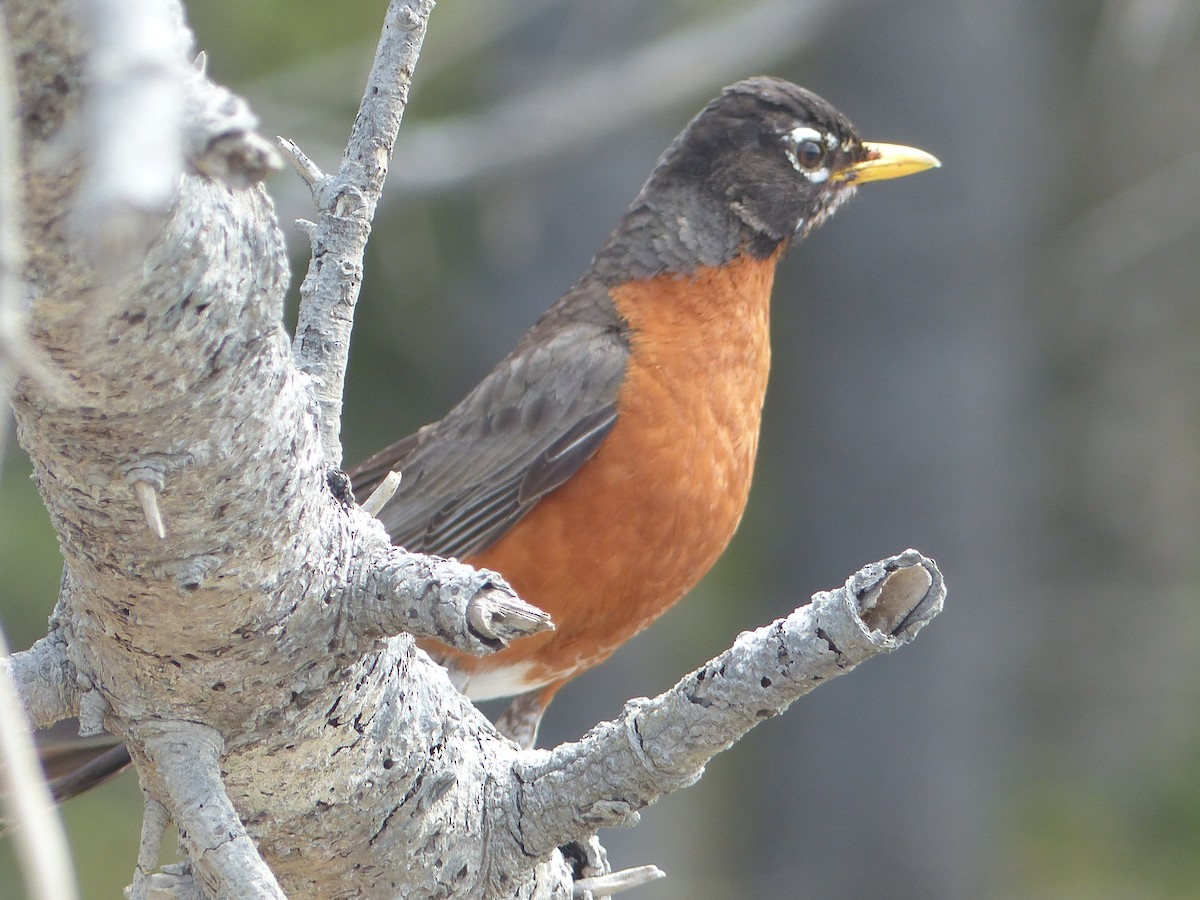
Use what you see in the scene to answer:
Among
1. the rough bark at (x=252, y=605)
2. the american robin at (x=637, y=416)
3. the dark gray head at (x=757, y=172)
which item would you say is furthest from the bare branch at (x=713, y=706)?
the dark gray head at (x=757, y=172)

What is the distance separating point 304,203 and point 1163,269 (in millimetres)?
4673

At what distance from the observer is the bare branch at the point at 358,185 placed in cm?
174

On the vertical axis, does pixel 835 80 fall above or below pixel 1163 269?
above

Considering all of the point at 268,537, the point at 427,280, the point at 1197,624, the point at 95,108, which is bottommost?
the point at 95,108

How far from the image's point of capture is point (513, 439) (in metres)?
3.69

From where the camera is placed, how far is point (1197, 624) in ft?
24.4

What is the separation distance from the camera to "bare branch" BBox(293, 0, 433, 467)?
1.74 m

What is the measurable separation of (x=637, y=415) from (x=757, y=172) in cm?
96

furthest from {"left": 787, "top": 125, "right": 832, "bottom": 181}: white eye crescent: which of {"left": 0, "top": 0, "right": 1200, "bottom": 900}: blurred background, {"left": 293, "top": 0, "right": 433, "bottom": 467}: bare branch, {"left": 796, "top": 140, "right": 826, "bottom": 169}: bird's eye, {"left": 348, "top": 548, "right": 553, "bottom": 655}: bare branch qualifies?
{"left": 348, "top": 548, "right": 553, "bottom": 655}: bare branch

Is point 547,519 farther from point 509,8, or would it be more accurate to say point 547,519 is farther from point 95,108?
point 509,8

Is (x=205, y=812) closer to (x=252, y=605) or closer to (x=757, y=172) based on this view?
(x=252, y=605)

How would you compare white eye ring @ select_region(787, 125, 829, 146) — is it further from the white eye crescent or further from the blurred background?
the blurred background

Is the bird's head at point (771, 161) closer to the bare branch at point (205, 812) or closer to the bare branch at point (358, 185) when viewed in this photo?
the bare branch at point (358, 185)

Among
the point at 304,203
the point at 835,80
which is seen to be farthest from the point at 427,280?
the point at 835,80
